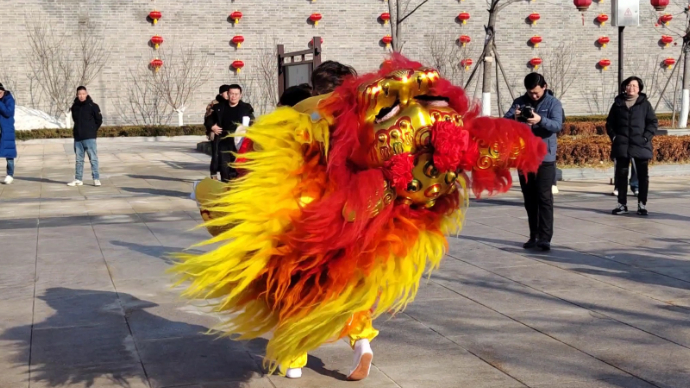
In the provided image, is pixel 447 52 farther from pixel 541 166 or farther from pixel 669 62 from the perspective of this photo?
pixel 541 166

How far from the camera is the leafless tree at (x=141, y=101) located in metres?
31.2

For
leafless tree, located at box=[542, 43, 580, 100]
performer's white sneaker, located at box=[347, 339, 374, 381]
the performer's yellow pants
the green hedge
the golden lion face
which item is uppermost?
leafless tree, located at box=[542, 43, 580, 100]

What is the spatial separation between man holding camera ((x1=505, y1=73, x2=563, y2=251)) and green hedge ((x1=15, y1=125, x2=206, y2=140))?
21.6 meters

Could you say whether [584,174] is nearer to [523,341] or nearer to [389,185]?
[523,341]

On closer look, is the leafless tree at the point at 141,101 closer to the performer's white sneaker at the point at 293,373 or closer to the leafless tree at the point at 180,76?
the leafless tree at the point at 180,76

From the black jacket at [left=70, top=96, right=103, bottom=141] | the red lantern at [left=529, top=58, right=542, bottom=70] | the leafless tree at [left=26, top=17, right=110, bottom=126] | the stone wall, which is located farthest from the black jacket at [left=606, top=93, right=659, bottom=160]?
the red lantern at [left=529, top=58, right=542, bottom=70]

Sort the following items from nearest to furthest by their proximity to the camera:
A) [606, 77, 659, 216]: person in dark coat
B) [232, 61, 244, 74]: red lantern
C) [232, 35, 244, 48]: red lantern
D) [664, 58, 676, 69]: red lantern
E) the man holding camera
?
the man holding camera
[606, 77, 659, 216]: person in dark coat
[232, 35, 244, 48]: red lantern
[232, 61, 244, 74]: red lantern
[664, 58, 676, 69]: red lantern

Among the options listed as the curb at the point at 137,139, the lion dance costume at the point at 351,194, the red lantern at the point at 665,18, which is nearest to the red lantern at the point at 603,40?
the red lantern at the point at 665,18

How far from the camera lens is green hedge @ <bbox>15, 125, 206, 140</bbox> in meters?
27.2

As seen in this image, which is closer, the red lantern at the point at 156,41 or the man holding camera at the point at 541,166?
the man holding camera at the point at 541,166

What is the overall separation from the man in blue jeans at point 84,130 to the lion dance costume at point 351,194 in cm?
1099

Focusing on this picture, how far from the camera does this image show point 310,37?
106 feet

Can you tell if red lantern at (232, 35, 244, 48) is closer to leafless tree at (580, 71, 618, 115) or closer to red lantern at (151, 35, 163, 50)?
red lantern at (151, 35, 163, 50)

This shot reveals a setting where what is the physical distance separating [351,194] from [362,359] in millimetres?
1069
